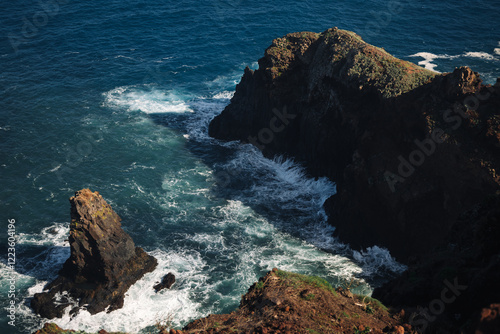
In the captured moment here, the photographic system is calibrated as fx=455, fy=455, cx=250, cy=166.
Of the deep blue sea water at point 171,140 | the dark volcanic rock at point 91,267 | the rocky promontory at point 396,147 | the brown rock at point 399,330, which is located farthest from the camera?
the deep blue sea water at point 171,140

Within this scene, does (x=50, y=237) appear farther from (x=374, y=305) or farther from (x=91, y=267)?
(x=374, y=305)

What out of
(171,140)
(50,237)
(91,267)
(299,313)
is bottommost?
(50,237)

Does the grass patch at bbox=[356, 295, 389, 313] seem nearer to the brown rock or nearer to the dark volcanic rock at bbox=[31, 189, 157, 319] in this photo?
the brown rock

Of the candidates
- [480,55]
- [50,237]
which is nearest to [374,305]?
[50,237]

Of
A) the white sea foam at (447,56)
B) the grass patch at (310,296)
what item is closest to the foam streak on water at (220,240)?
the grass patch at (310,296)

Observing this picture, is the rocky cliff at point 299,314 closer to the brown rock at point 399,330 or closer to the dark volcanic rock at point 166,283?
the brown rock at point 399,330
